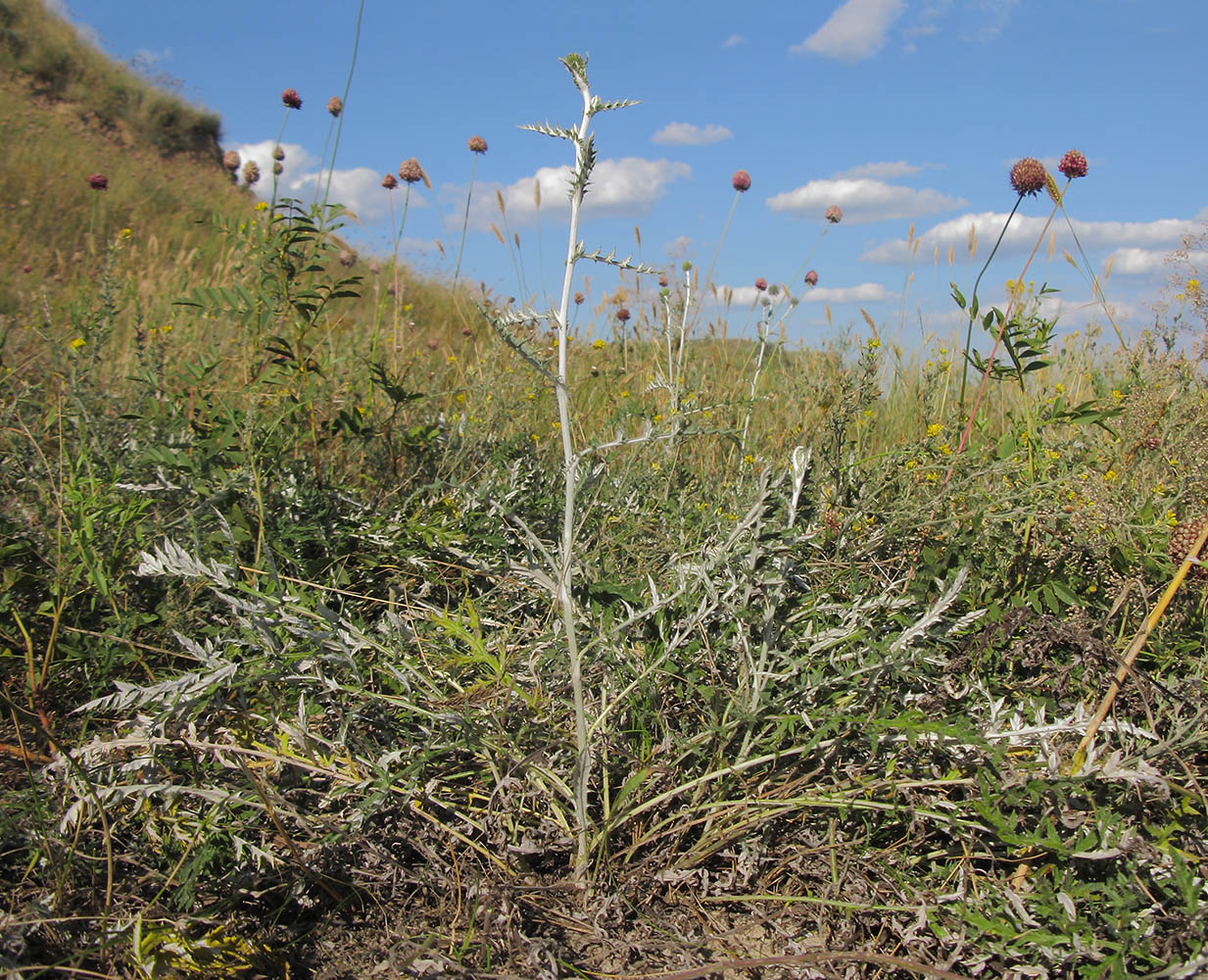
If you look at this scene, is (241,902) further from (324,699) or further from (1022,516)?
(1022,516)

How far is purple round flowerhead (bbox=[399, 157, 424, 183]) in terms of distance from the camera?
4.00 m

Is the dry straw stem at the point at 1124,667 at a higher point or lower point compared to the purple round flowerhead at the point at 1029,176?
lower

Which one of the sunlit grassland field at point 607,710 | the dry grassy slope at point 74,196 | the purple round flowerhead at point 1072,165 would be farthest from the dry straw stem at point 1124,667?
the dry grassy slope at point 74,196

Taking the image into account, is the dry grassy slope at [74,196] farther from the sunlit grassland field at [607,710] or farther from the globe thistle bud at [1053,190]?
the globe thistle bud at [1053,190]

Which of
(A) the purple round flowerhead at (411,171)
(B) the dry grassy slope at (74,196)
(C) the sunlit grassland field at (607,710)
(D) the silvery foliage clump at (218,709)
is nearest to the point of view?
(C) the sunlit grassland field at (607,710)

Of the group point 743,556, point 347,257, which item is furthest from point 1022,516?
point 347,257

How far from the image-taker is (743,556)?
1.58 meters

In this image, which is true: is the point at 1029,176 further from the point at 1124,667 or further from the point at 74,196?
the point at 74,196

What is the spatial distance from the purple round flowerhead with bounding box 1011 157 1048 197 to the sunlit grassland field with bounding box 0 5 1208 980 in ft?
1.44

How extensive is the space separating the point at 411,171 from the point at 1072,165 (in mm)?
2954

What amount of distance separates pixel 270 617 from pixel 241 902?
51 centimetres

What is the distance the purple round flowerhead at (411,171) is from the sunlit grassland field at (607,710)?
1.70 m

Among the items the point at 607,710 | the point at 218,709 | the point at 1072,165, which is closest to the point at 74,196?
the point at 218,709

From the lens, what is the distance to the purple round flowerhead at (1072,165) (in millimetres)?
2484
